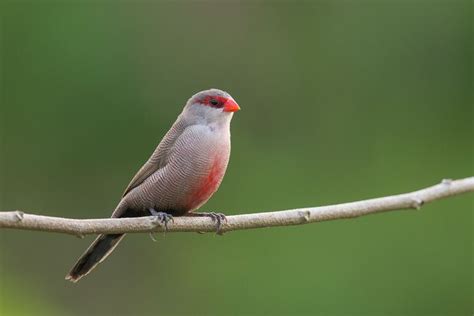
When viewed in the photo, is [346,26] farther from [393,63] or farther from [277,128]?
[277,128]

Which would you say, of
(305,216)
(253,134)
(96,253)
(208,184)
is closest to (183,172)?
(208,184)

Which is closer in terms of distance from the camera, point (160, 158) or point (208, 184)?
point (208, 184)

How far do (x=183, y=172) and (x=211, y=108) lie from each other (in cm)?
46

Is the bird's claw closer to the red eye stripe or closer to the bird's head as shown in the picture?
the bird's head

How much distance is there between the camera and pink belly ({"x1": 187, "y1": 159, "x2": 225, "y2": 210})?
15.8 ft

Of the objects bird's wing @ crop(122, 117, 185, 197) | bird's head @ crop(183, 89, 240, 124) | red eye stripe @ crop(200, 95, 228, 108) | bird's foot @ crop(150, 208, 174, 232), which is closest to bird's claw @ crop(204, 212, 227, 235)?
bird's foot @ crop(150, 208, 174, 232)

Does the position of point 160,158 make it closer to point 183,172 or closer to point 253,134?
point 183,172

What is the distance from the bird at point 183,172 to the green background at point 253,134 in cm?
296

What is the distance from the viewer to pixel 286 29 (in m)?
8.81

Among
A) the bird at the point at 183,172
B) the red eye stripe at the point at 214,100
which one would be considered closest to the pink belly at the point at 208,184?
the bird at the point at 183,172

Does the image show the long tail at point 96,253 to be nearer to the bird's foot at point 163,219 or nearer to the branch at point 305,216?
the bird's foot at point 163,219

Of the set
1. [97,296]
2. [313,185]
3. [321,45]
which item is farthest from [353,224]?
[97,296]

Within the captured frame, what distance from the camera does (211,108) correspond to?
199 inches

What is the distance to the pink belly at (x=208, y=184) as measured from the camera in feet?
15.8
